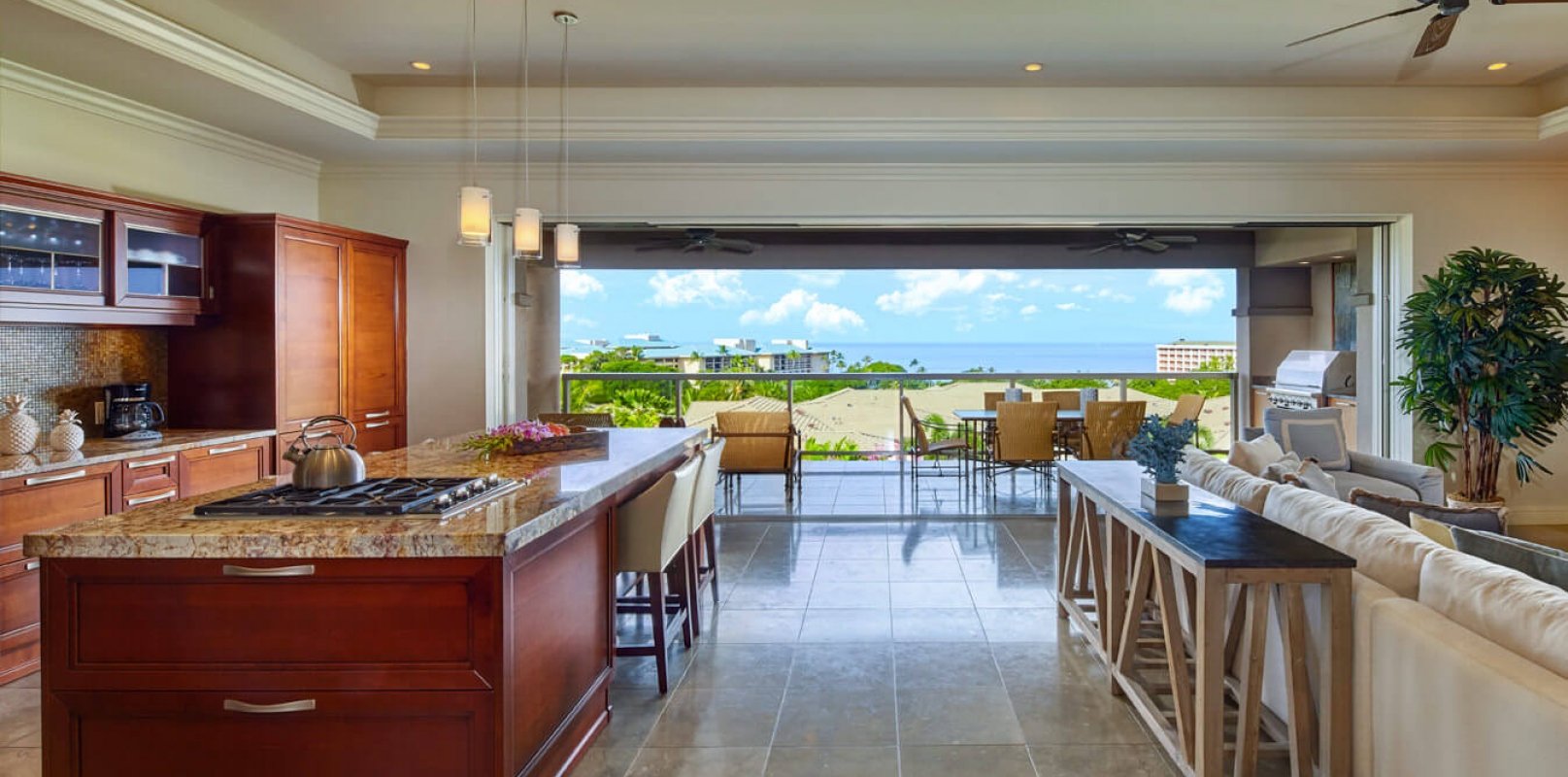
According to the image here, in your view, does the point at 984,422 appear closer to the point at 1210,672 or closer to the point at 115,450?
the point at 1210,672

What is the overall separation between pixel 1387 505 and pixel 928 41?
2.77m

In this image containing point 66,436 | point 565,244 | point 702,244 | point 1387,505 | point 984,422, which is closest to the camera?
point 1387,505

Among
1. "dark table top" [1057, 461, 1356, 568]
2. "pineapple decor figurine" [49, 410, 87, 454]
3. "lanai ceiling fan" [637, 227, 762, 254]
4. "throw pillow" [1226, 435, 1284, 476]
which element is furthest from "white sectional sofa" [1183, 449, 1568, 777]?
"lanai ceiling fan" [637, 227, 762, 254]

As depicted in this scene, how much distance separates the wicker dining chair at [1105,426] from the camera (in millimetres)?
6246

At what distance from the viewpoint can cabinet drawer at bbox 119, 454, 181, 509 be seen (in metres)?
3.19

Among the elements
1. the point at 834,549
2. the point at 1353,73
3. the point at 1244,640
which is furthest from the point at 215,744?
the point at 1353,73

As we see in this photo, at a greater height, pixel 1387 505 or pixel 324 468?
pixel 324 468

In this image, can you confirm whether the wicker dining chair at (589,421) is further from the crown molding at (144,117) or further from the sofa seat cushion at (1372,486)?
the sofa seat cushion at (1372,486)

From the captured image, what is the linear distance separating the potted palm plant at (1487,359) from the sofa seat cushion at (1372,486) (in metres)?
0.73

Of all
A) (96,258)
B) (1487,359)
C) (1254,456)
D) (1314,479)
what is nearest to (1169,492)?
(1314,479)

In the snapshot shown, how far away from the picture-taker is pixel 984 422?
21.4ft

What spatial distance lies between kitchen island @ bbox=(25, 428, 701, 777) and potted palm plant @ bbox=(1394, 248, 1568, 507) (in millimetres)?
5280

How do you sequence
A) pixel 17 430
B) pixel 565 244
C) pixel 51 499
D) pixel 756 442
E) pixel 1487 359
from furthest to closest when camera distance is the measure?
pixel 756 442
pixel 1487 359
pixel 565 244
pixel 17 430
pixel 51 499

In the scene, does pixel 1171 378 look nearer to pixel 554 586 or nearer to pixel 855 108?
pixel 855 108
